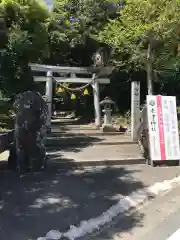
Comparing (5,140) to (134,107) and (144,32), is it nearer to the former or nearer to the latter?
(134,107)

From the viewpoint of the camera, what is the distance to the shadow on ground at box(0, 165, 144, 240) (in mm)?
4746

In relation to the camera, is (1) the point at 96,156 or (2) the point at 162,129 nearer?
(2) the point at 162,129

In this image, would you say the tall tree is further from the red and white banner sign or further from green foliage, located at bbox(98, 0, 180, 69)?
the red and white banner sign

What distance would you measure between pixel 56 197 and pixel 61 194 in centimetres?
17

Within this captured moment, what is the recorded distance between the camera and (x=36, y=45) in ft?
40.4

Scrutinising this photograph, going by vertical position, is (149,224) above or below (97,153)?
below

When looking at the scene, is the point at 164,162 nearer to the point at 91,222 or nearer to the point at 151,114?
the point at 151,114

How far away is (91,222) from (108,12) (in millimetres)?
14800

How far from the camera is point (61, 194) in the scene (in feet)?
19.9

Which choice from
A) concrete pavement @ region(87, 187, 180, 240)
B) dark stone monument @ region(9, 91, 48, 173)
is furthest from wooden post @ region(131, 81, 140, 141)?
concrete pavement @ region(87, 187, 180, 240)

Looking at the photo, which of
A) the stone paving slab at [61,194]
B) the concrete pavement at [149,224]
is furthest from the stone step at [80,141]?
the concrete pavement at [149,224]

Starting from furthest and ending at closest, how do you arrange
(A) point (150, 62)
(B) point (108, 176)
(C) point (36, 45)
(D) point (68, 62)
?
(D) point (68, 62) < (A) point (150, 62) < (C) point (36, 45) < (B) point (108, 176)

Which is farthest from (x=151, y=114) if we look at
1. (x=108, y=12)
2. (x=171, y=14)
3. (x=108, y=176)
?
(x=108, y=12)

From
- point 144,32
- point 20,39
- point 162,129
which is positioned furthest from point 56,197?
point 144,32
